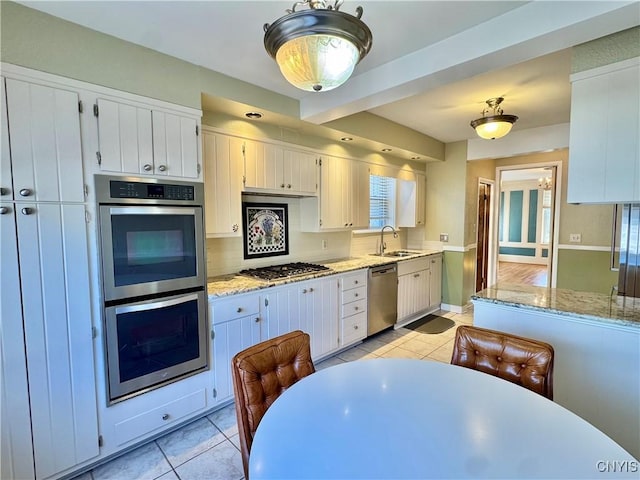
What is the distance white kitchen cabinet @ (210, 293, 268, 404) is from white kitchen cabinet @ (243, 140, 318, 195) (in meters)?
1.06

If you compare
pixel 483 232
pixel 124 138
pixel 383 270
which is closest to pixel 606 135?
pixel 383 270

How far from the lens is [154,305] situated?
2051 millimetres

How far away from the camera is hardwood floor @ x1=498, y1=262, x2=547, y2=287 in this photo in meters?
7.30

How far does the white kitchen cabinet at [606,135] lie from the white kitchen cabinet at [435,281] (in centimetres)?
290

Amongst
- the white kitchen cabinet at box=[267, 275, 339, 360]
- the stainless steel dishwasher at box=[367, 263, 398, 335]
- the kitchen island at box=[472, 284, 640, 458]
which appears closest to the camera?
the kitchen island at box=[472, 284, 640, 458]

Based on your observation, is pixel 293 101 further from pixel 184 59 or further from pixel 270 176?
pixel 184 59

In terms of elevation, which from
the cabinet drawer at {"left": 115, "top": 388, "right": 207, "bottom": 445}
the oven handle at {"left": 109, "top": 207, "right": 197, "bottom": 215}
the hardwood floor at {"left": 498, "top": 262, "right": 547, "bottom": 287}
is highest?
the oven handle at {"left": 109, "top": 207, "right": 197, "bottom": 215}

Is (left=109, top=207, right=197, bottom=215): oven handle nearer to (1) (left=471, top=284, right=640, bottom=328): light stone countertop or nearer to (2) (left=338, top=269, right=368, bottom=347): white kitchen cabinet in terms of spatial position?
(2) (left=338, top=269, right=368, bottom=347): white kitchen cabinet

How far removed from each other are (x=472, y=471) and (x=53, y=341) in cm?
209

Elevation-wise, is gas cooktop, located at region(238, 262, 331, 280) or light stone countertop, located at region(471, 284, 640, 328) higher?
gas cooktop, located at region(238, 262, 331, 280)

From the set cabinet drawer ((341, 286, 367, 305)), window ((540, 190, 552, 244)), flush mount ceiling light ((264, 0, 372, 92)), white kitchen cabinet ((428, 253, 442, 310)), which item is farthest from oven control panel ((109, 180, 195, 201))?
window ((540, 190, 552, 244))

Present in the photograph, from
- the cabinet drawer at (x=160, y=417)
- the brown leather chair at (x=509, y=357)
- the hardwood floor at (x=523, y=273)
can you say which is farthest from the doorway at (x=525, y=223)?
the cabinet drawer at (x=160, y=417)

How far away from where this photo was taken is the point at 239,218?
2.78 m

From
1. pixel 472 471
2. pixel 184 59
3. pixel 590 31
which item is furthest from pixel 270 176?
pixel 472 471
